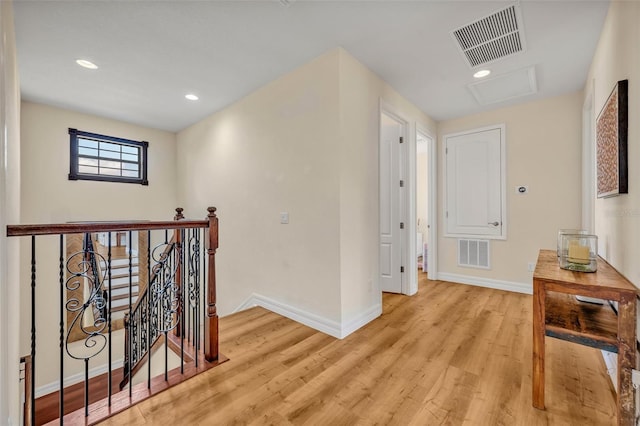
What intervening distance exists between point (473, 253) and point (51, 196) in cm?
613

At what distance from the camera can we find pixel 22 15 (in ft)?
6.97

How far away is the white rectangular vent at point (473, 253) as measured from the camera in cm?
403

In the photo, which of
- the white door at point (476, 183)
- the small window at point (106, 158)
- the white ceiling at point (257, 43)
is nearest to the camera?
the white ceiling at point (257, 43)

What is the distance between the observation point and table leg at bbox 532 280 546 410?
1.54 m

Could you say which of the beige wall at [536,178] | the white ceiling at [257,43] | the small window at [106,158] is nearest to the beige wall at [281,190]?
the white ceiling at [257,43]

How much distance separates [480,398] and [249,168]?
3124 millimetres

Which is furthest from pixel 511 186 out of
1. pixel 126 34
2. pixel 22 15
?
pixel 22 15

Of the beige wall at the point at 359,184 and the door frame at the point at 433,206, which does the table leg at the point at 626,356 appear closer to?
the beige wall at the point at 359,184

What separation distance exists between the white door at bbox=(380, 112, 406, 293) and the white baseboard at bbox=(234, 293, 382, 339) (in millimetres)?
870

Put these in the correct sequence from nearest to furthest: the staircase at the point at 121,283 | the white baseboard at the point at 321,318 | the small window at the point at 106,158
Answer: the white baseboard at the point at 321,318, the small window at the point at 106,158, the staircase at the point at 121,283

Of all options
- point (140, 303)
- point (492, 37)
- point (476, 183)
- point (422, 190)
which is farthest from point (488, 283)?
point (140, 303)

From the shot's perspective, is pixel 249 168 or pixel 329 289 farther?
pixel 249 168

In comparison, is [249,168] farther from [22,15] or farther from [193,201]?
[22,15]

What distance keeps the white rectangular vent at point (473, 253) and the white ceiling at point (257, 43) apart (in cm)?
198
